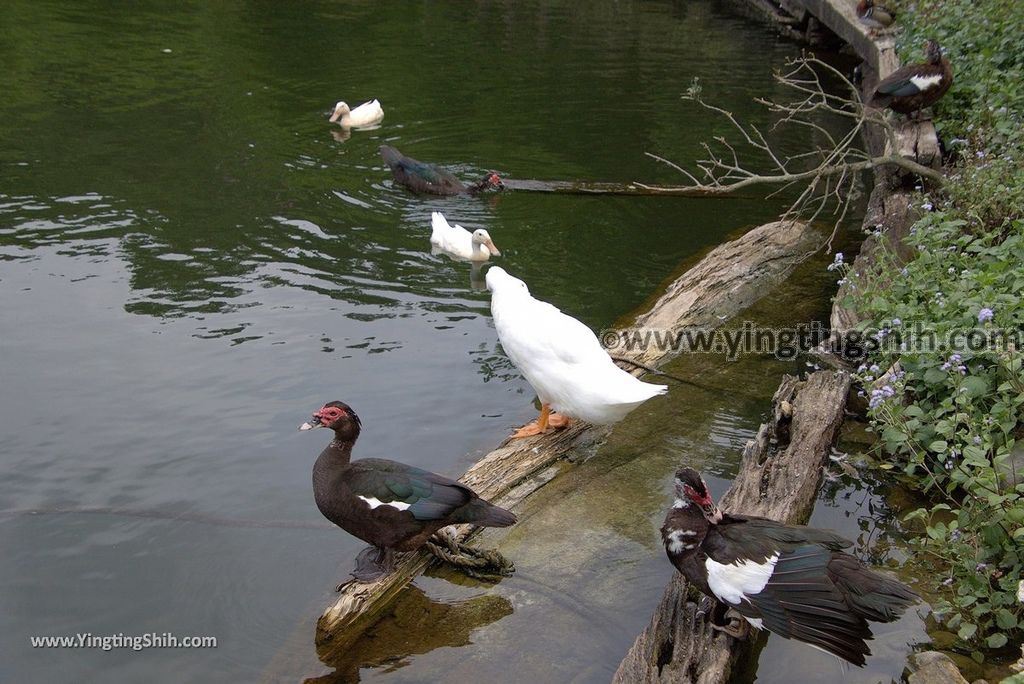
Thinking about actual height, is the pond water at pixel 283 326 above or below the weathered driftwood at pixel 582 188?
below

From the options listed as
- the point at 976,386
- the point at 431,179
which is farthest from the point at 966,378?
the point at 431,179

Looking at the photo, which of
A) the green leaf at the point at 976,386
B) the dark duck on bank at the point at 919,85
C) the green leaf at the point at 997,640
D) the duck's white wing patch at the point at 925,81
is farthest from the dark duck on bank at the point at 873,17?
the green leaf at the point at 997,640

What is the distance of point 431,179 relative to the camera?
10.9 metres

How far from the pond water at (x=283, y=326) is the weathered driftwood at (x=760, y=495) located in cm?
45

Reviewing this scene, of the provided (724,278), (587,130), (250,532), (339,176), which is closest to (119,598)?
(250,532)

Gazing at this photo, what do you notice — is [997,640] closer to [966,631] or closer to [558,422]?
[966,631]

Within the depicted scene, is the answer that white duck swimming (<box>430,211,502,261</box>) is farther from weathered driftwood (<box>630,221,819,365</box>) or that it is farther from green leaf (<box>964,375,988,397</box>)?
green leaf (<box>964,375,988,397</box>)

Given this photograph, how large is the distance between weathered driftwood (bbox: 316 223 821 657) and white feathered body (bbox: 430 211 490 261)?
2015mm

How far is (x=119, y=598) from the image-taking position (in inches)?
203

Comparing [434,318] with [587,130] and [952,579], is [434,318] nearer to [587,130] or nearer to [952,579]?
[952,579]

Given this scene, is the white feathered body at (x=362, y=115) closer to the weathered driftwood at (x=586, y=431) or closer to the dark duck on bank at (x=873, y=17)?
the weathered driftwood at (x=586, y=431)

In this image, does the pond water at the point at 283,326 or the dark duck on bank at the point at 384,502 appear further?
the pond water at the point at 283,326

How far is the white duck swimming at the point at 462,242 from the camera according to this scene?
9359 mm

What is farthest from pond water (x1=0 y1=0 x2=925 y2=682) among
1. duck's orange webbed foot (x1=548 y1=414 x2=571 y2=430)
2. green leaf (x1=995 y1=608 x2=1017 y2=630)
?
green leaf (x1=995 y1=608 x2=1017 y2=630)
